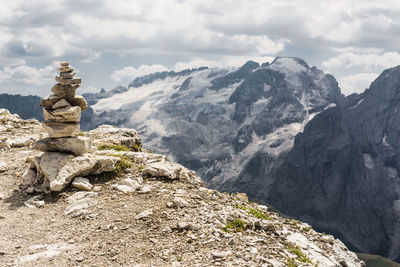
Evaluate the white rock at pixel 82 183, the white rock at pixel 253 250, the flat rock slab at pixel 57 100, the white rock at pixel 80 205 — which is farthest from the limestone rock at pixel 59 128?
the white rock at pixel 253 250

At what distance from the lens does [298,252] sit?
15984mm

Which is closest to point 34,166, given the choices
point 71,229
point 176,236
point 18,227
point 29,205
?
point 29,205

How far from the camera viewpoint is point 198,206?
18.6 meters

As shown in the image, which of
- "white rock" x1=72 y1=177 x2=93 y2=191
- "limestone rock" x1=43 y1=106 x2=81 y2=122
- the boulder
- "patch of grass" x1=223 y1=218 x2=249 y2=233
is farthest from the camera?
the boulder

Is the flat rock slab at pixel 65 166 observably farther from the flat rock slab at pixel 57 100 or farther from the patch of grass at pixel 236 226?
the patch of grass at pixel 236 226

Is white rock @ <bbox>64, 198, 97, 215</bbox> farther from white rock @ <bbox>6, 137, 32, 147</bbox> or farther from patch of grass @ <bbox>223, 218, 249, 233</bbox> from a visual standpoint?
white rock @ <bbox>6, 137, 32, 147</bbox>

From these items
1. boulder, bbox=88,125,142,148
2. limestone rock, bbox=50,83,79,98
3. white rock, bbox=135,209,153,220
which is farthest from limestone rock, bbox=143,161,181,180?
boulder, bbox=88,125,142,148

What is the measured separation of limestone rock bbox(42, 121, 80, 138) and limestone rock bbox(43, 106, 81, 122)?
274 millimetres

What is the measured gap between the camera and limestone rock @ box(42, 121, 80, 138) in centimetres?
2316

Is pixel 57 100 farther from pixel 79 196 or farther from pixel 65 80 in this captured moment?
pixel 79 196

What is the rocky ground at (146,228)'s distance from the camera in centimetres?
1452

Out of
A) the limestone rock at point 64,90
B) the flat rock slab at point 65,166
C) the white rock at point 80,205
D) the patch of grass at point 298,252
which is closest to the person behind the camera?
the patch of grass at point 298,252

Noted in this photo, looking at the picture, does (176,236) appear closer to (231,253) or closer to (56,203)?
(231,253)

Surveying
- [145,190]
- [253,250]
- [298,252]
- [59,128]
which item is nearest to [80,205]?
[145,190]
